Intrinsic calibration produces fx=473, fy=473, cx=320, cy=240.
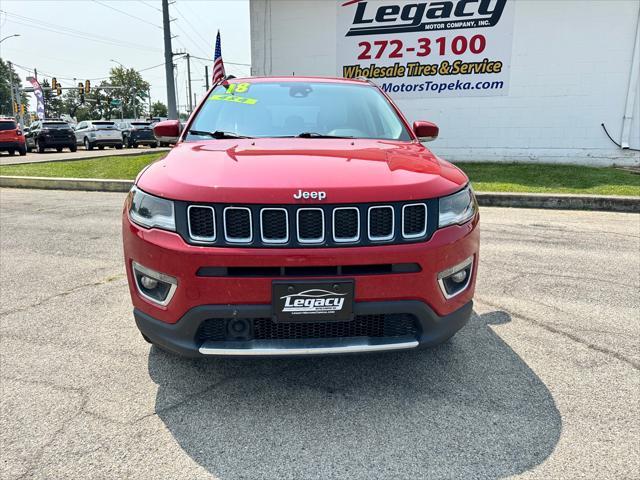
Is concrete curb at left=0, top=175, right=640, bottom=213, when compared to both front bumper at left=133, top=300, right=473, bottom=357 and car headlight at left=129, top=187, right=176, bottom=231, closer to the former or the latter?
front bumper at left=133, top=300, right=473, bottom=357

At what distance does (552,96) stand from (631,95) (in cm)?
183

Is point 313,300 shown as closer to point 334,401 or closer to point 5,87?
point 334,401

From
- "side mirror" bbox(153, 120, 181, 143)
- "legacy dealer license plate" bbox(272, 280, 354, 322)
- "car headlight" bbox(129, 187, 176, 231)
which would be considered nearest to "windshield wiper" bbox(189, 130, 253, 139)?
"side mirror" bbox(153, 120, 181, 143)

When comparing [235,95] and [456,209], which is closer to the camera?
[456,209]

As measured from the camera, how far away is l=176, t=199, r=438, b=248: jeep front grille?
2.07 m

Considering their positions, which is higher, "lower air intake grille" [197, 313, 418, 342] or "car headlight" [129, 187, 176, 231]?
"car headlight" [129, 187, 176, 231]

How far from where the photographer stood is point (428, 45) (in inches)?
512

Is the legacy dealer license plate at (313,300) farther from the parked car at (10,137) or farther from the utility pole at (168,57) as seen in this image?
the parked car at (10,137)

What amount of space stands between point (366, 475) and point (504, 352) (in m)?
1.44

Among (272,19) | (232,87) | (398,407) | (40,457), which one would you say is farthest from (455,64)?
(40,457)

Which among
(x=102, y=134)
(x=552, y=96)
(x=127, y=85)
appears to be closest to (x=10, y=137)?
(x=102, y=134)

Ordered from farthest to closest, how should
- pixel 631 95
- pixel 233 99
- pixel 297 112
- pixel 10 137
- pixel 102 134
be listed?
pixel 102 134
pixel 10 137
pixel 631 95
pixel 233 99
pixel 297 112

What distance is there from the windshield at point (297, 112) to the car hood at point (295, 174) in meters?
0.51

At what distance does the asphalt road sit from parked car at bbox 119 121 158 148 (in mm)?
25603
